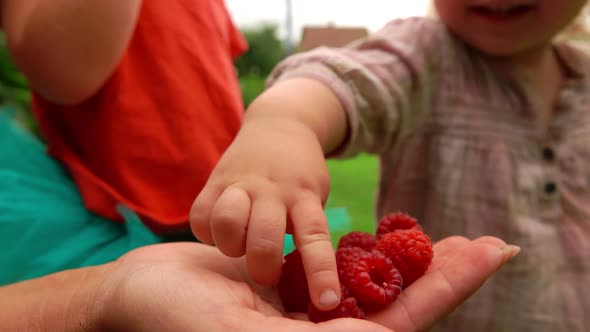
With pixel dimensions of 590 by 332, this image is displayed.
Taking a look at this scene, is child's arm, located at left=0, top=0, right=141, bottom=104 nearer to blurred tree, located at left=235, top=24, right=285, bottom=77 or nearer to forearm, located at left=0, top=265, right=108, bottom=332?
forearm, located at left=0, top=265, right=108, bottom=332

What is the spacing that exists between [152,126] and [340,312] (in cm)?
33

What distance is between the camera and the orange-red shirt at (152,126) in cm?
53

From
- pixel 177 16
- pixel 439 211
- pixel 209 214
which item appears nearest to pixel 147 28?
pixel 177 16

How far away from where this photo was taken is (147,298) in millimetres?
312

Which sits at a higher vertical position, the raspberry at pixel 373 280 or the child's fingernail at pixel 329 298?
the child's fingernail at pixel 329 298

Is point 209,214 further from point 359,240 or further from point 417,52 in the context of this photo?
point 417,52

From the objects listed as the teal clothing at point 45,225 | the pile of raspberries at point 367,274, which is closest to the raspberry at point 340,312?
the pile of raspberries at point 367,274

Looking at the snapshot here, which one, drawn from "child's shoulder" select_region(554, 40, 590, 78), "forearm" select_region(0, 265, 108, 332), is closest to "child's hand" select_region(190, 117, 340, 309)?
"forearm" select_region(0, 265, 108, 332)

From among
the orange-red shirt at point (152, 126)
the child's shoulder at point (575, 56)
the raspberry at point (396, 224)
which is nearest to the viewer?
the raspberry at point (396, 224)

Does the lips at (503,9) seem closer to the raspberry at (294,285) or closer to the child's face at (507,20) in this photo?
the child's face at (507,20)

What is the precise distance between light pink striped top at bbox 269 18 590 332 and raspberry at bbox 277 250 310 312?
0.91 feet

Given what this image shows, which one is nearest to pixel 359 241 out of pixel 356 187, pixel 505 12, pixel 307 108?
pixel 307 108

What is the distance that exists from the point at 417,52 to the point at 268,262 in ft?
1.26

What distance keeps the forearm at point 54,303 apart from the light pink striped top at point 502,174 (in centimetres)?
35
